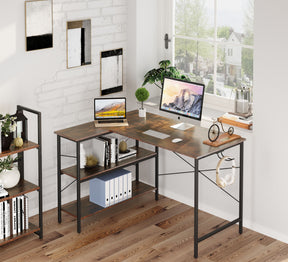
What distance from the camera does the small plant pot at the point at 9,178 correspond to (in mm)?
4375

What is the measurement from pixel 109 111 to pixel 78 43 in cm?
61

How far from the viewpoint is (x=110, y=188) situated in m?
4.85

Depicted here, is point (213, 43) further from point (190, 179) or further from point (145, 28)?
point (190, 179)

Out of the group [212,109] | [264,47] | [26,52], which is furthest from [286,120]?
[26,52]

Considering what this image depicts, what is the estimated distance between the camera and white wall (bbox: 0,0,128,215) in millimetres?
4516

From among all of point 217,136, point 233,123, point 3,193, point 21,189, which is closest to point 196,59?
point 233,123

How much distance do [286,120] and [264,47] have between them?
542 mm

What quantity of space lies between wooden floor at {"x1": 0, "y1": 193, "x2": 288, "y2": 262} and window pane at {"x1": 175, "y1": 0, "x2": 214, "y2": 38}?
152 cm

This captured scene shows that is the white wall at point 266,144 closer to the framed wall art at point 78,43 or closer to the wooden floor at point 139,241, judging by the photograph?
the wooden floor at point 139,241

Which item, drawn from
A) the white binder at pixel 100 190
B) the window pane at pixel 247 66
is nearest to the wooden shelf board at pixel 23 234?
the white binder at pixel 100 190

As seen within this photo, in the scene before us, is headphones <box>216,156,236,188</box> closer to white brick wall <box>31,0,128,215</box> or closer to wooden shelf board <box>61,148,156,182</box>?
wooden shelf board <box>61,148,156,182</box>

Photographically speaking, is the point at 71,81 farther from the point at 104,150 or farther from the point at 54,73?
the point at 104,150

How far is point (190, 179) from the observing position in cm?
511

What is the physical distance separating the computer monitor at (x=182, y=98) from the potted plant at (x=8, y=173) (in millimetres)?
1268
